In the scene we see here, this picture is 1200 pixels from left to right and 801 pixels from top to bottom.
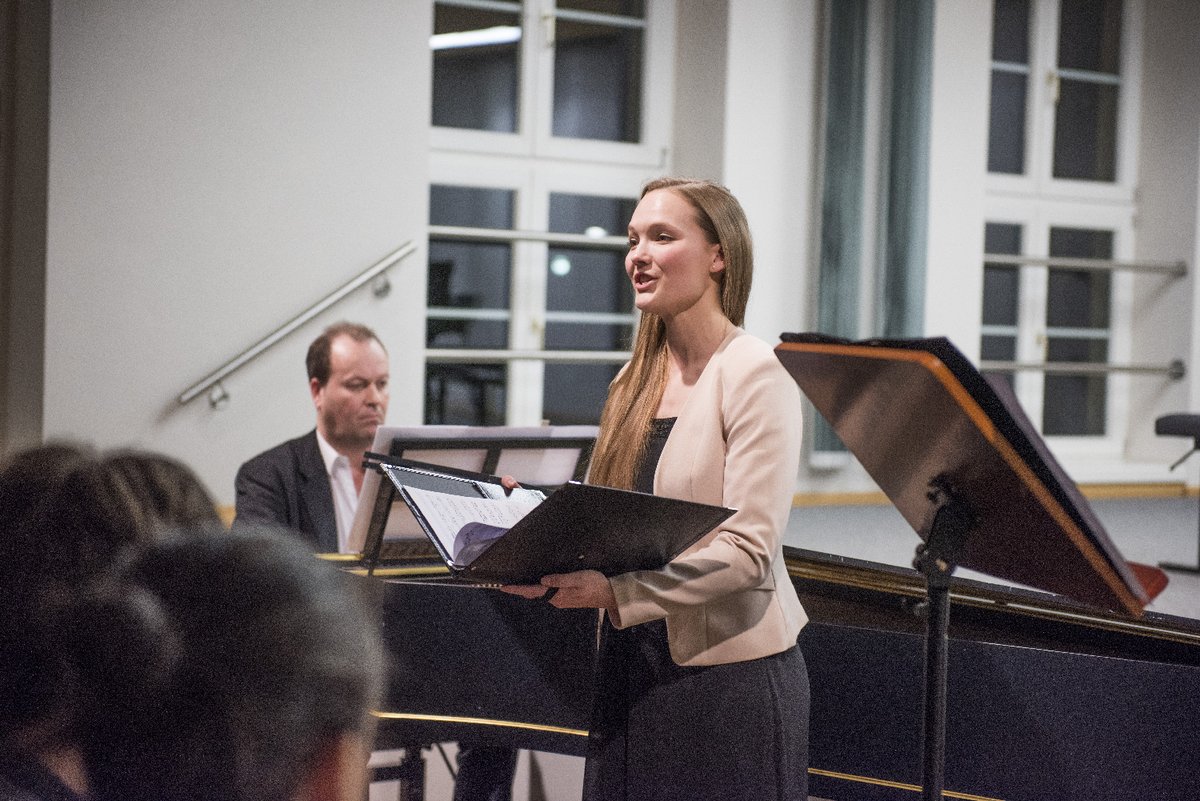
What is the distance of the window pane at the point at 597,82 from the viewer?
19.7 feet

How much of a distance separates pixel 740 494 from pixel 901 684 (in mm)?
752

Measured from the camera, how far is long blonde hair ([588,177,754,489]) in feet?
5.24

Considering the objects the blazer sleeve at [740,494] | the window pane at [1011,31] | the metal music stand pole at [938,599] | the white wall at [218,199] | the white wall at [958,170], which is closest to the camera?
the metal music stand pole at [938,599]

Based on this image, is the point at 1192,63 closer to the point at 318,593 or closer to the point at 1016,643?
the point at 1016,643

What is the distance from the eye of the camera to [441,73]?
5758 millimetres

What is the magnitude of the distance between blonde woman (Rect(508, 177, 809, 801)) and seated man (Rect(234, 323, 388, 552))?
1186 mm

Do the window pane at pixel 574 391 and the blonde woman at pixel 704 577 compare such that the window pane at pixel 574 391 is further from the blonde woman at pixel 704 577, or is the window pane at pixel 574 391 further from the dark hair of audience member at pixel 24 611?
the dark hair of audience member at pixel 24 611

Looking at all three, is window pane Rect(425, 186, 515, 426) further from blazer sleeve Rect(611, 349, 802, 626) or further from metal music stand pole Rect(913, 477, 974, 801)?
metal music stand pole Rect(913, 477, 974, 801)

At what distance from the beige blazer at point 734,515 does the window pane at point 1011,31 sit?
6.13 meters

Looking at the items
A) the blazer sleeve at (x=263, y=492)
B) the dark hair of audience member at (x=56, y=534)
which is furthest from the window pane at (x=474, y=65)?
the dark hair of audience member at (x=56, y=534)

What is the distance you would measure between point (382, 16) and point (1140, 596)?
4.36 metres

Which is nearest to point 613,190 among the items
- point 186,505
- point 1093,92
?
point 1093,92

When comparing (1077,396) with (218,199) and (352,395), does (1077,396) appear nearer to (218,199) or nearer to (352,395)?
(218,199)

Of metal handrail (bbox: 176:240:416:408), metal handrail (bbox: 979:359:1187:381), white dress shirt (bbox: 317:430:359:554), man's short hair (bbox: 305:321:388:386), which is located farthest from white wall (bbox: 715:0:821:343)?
white dress shirt (bbox: 317:430:359:554)
